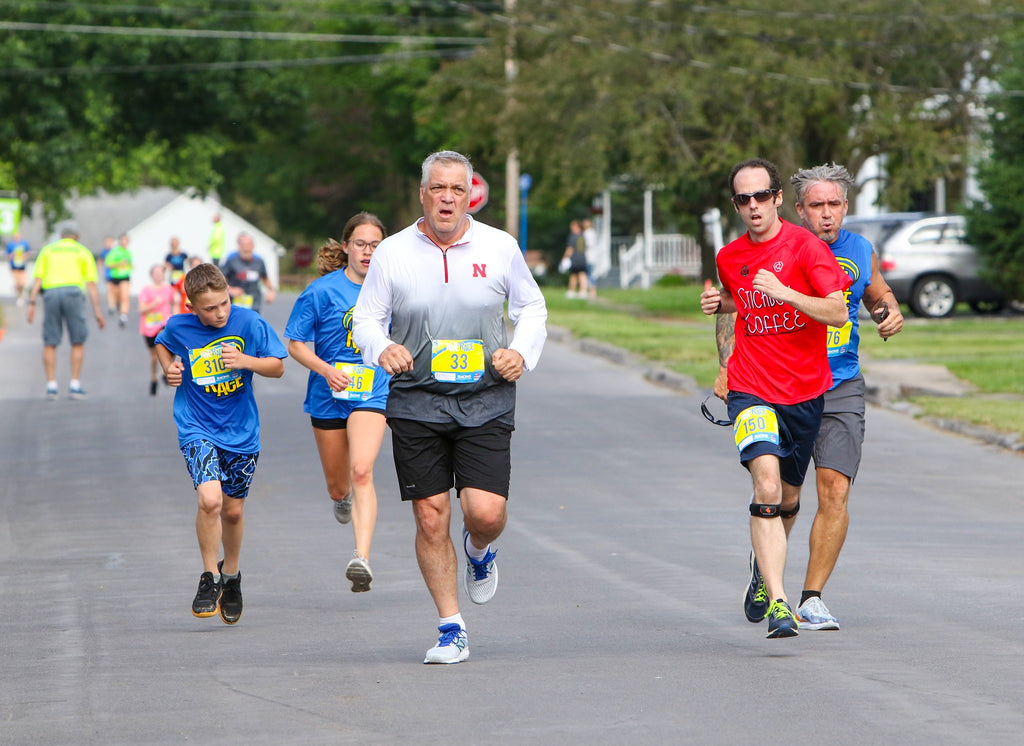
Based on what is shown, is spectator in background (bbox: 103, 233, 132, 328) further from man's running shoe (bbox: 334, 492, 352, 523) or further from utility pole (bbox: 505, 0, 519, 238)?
man's running shoe (bbox: 334, 492, 352, 523)

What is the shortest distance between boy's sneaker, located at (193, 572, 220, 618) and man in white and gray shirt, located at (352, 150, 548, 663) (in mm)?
1466

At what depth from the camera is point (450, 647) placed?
22.4 feet

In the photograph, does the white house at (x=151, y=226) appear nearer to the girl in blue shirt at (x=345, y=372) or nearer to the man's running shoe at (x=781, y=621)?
the girl in blue shirt at (x=345, y=372)

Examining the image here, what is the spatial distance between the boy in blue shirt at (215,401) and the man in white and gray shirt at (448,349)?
1358mm

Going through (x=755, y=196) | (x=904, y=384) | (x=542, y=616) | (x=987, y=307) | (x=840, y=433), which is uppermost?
(x=755, y=196)

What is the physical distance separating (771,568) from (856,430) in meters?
0.80

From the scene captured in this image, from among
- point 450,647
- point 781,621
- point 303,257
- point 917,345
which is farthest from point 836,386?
point 303,257

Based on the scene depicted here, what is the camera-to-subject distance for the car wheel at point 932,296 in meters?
31.1

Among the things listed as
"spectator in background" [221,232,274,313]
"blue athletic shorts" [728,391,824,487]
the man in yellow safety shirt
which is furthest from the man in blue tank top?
the man in yellow safety shirt

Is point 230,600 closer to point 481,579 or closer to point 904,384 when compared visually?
point 481,579

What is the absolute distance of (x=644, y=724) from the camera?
5777 mm

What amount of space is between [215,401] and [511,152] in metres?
32.1

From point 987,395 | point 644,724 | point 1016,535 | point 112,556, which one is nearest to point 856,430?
point 644,724

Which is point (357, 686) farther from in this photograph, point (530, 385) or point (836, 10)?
point (836, 10)
